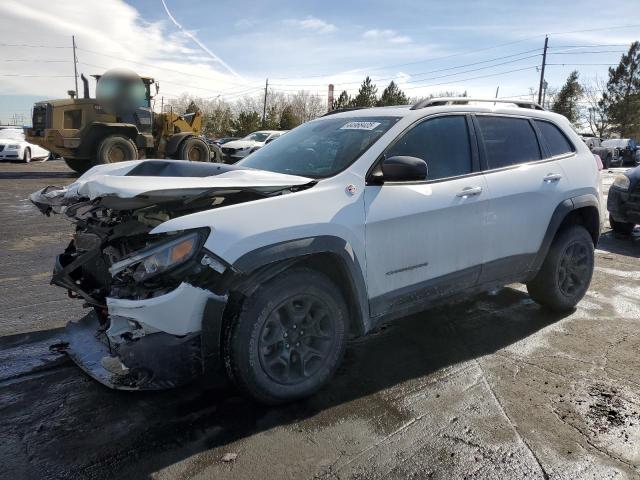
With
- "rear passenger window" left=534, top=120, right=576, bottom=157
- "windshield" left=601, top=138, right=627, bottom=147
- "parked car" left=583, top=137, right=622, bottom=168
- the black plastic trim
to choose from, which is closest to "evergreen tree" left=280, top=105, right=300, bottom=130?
"parked car" left=583, top=137, right=622, bottom=168

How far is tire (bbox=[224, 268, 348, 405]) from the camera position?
280 cm

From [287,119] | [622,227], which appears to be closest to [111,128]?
[622,227]

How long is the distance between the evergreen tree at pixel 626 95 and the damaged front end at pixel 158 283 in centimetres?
6537

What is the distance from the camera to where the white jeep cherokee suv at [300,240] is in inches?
105

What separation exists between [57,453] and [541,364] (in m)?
3.19

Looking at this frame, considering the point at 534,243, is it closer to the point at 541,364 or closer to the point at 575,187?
the point at 575,187

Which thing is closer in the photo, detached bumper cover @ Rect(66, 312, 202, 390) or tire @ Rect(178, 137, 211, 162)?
detached bumper cover @ Rect(66, 312, 202, 390)

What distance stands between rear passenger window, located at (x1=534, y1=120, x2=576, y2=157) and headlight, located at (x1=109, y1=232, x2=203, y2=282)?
3453 mm

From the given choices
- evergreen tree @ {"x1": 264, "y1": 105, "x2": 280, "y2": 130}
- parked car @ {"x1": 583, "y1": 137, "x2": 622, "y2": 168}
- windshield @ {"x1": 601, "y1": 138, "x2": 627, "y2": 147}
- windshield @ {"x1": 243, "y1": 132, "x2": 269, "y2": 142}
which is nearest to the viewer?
windshield @ {"x1": 243, "y1": 132, "x2": 269, "y2": 142}

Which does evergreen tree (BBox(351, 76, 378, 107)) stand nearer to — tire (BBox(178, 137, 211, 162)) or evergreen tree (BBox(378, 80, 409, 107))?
evergreen tree (BBox(378, 80, 409, 107))

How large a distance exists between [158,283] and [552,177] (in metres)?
3.46

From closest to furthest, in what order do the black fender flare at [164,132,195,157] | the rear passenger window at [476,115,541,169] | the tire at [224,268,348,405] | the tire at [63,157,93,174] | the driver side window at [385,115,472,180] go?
the tire at [224,268,348,405] < the driver side window at [385,115,472,180] < the rear passenger window at [476,115,541,169] < the black fender flare at [164,132,195,157] < the tire at [63,157,93,174]

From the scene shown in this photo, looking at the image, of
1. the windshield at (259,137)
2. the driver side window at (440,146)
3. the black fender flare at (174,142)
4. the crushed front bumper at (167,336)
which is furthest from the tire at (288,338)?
the windshield at (259,137)

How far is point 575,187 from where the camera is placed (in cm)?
461
